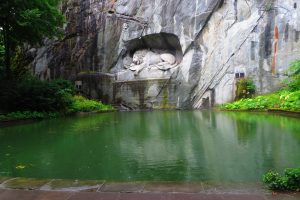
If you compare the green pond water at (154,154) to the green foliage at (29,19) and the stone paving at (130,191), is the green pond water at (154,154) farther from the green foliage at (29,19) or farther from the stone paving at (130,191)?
the green foliage at (29,19)

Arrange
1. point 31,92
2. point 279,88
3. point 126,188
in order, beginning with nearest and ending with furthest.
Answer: point 126,188 < point 31,92 < point 279,88

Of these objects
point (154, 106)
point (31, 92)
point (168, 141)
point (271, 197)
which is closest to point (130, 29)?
point (154, 106)

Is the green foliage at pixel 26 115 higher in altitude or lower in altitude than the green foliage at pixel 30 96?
lower

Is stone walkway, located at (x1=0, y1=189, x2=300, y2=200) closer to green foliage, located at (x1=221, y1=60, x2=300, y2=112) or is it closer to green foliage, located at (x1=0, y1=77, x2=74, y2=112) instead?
green foliage, located at (x1=0, y1=77, x2=74, y2=112)

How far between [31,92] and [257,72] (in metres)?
11.1

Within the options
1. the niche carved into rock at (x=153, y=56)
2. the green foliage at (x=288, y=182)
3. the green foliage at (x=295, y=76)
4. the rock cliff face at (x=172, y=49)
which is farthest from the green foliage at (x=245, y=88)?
the green foliage at (x=288, y=182)

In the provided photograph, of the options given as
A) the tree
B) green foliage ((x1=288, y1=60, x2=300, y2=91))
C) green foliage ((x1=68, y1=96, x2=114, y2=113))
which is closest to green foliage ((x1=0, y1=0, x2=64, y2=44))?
the tree

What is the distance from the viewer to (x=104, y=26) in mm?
22172

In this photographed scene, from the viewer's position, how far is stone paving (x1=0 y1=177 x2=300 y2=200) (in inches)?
140

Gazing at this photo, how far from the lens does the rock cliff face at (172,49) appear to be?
18391 millimetres

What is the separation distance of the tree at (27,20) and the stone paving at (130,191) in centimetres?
1007

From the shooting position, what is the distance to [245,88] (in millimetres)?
18469

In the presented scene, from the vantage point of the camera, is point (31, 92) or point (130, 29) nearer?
point (31, 92)

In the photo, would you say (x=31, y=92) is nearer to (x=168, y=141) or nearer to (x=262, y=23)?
(x=168, y=141)
